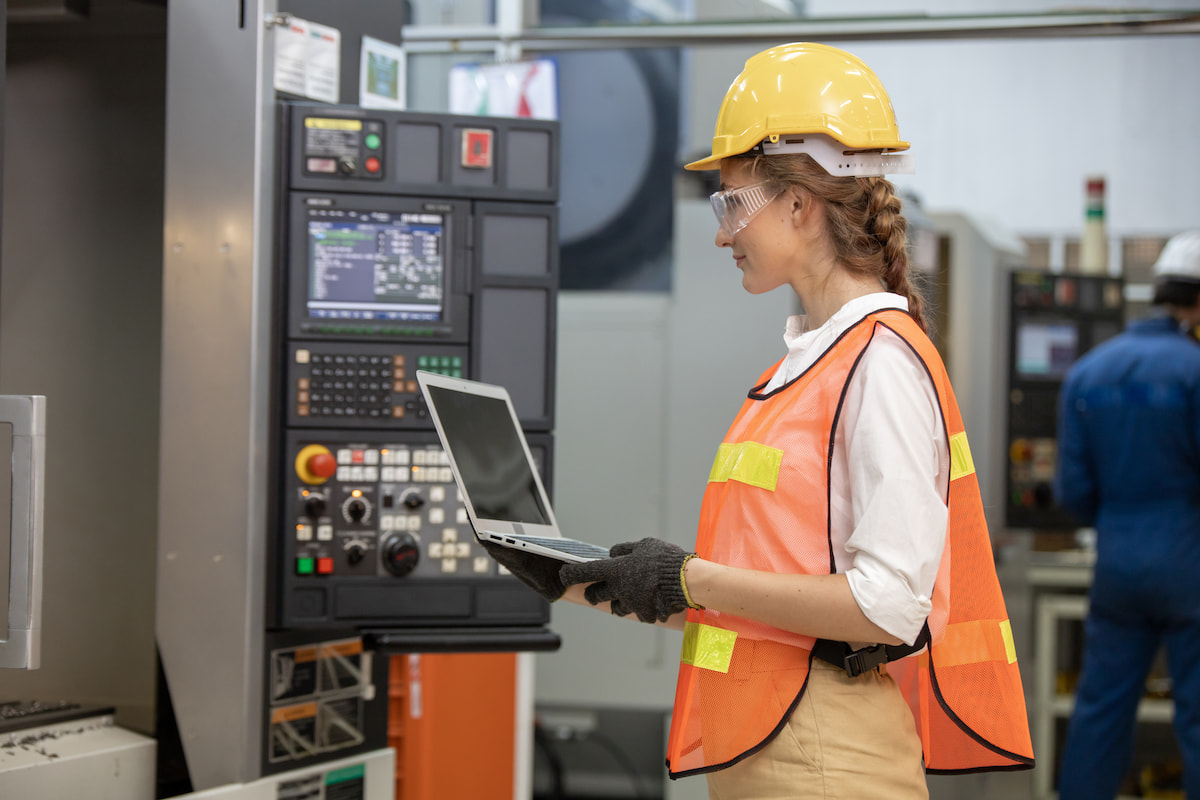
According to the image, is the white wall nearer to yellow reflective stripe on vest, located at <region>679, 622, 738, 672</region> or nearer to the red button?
the red button

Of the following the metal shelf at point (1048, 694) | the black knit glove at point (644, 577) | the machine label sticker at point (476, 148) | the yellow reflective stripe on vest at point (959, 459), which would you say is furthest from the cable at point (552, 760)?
the yellow reflective stripe on vest at point (959, 459)

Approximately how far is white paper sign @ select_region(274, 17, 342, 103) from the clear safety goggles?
2.84ft

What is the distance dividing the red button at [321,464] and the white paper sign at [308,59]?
1.94 ft

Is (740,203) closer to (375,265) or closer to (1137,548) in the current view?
(375,265)

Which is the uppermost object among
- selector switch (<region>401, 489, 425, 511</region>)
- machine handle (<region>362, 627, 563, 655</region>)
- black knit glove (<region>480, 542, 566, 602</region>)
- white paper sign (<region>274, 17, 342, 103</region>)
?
white paper sign (<region>274, 17, 342, 103</region>)

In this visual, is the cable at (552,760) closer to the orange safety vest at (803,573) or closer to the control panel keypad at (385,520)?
the control panel keypad at (385,520)

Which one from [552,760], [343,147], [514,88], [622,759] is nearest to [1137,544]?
[622,759]

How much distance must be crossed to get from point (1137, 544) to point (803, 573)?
91.1 inches

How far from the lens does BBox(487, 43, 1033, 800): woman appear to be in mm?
1092

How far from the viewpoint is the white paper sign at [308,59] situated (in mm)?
1786

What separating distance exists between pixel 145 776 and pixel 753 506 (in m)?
1.21

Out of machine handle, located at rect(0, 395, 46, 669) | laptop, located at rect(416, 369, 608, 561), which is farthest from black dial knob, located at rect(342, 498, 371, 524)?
machine handle, located at rect(0, 395, 46, 669)

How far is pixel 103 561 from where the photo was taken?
6.45ft

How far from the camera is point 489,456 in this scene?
140 cm
